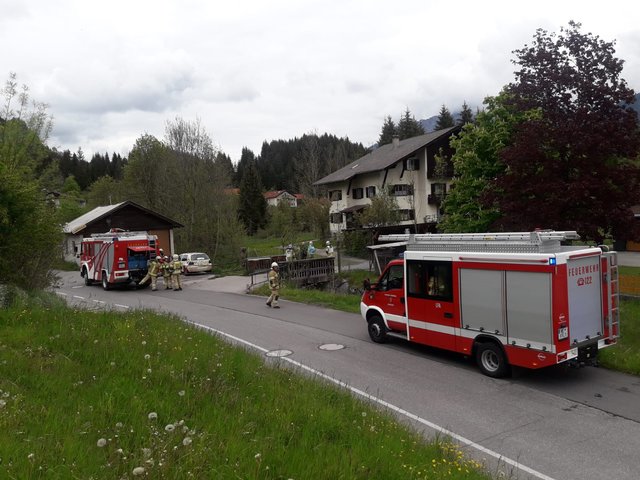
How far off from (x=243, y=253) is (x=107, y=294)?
11.3 metres

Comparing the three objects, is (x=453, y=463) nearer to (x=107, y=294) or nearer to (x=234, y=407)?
(x=234, y=407)

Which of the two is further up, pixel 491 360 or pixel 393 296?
pixel 393 296

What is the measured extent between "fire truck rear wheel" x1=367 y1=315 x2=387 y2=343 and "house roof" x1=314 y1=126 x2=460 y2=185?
1324 inches

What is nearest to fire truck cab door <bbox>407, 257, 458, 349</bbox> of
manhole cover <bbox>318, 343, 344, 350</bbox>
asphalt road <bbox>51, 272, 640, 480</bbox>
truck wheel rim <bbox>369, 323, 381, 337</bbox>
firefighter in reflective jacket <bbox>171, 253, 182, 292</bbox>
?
asphalt road <bbox>51, 272, 640, 480</bbox>

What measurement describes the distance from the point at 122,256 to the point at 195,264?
22.9 ft

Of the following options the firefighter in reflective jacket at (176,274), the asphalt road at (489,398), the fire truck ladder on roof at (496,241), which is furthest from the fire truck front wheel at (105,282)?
the fire truck ladder on roof at (496,241)

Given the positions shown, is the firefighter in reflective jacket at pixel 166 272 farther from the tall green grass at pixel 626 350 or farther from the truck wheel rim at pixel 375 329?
the tall green grass at pixel 626 350

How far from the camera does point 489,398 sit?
8.59 m

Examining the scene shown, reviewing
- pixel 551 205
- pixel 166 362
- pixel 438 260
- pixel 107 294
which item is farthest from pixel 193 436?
pixel 107 294

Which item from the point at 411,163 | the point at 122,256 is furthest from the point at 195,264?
the point at 411,163

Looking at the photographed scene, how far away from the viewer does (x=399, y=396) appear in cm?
868

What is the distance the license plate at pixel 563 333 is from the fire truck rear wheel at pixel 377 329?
4536 mm

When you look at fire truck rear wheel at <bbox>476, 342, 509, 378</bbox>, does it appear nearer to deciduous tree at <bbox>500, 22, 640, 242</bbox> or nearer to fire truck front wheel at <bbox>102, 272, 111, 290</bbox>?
deciduous tree at <bbox>500, 22, 640, 242</bbox>

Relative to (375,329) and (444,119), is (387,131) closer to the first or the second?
(444,119)
